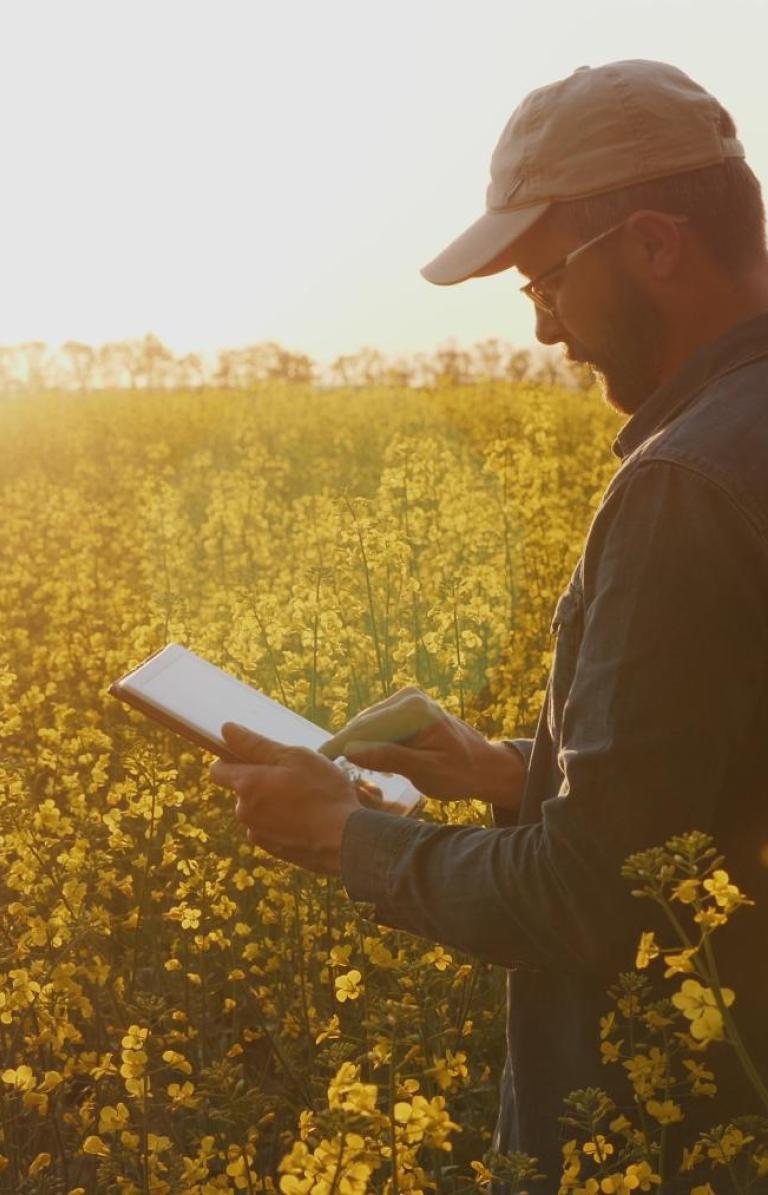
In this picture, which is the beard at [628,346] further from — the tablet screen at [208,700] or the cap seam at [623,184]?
the tablet screen at [208,700]

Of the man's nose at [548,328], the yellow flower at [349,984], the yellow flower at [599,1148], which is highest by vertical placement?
the man's nose at [548,328]

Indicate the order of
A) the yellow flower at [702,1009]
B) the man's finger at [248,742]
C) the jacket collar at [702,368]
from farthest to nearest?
the man's finger at [248,742], the jacket collar at [702,368], the yellow flower at [702,1009]

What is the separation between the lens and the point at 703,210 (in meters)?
1.70

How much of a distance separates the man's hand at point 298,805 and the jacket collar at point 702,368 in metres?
→ 0.59

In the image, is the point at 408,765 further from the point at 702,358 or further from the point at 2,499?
the point at 2,499

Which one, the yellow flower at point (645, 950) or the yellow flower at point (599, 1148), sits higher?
the yellow flower at point (645, 950)

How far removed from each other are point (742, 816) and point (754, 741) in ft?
0.37

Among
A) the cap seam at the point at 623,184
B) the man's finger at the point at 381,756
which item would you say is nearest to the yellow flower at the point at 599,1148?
the man's finger at the point at 381,756

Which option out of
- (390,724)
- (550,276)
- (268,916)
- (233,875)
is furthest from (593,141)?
(233,875)

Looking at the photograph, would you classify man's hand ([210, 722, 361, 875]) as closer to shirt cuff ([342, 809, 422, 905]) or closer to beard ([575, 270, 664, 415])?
shirt cuff ([342, 809, 422, 905])

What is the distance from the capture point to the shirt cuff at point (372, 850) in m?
1.67

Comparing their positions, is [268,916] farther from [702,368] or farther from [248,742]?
[702,368]

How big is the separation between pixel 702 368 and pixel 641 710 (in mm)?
485

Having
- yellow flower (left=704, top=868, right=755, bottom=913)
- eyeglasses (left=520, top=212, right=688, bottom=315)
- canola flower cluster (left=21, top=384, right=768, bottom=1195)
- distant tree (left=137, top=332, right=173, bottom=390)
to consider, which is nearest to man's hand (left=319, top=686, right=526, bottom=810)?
canola flower cluster (left=21, top=384, right=768, bottom=1195)
